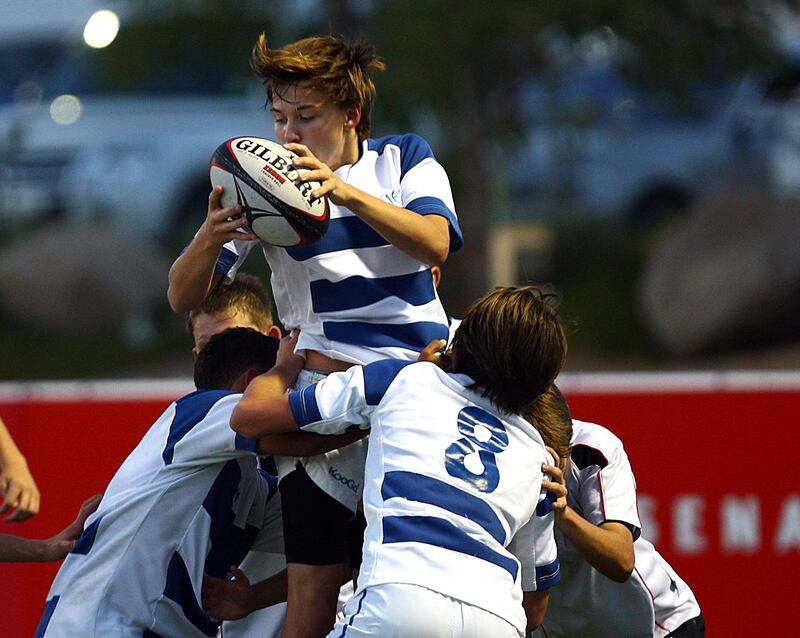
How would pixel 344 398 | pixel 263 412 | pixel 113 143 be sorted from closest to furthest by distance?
1. pixel 344 398
2. pixel 263 412
3. pixel 113 143

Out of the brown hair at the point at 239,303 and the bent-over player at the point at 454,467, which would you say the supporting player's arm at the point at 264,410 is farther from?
the brown hair at the point at 239,303

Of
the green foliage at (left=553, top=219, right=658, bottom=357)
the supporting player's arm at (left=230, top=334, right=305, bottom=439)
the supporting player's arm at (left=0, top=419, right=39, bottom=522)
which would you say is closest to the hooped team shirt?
the supporting player's arm at (left=230, top=334, right=305, bottom=439)

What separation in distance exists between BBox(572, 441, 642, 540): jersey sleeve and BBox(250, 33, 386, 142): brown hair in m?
1.12

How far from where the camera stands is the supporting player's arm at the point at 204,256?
3387 millimetres

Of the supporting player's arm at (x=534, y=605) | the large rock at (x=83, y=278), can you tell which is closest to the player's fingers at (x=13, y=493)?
the supporting player's arm at (x=534, y=605)

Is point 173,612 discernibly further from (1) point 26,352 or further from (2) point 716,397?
(1) point 26,352

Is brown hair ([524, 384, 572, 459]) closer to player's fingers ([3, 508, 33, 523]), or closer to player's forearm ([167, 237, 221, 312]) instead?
player's forearm ([167, 237, 221, 312])

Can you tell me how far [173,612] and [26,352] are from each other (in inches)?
423

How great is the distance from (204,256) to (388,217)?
1.65ft

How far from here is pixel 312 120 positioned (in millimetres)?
3543

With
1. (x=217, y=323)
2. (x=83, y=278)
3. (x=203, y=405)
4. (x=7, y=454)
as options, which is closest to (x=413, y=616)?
(x=203, y=405)

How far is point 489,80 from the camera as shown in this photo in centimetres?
1288

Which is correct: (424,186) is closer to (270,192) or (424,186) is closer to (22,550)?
(270,192)

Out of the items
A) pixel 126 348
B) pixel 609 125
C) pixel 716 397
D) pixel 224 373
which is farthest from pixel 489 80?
pixel 224 373
